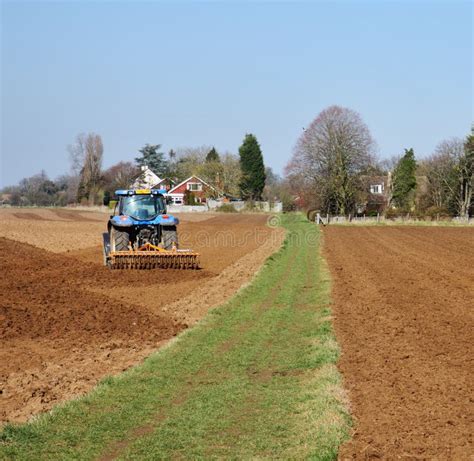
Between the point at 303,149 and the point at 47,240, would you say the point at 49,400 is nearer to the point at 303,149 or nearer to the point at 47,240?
the point at 47,240

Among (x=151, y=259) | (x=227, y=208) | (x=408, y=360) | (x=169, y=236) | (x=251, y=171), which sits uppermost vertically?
(x=251, y=171)

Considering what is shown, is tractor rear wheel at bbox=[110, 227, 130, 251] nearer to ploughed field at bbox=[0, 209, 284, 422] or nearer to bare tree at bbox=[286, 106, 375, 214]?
ploughed field at bbox=[0, 209, 284, 422]

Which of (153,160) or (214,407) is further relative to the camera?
(153,160)

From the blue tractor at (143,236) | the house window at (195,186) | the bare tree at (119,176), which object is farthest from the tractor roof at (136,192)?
the house window at (195,186)

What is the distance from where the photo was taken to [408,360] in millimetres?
9750

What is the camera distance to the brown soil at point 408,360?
6.46 metres

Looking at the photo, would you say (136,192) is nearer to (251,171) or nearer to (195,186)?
(195,186)

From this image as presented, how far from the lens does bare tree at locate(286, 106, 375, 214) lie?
232 feet

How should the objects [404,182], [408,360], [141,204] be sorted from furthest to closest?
[404,182]
[141,204]
[408,360]

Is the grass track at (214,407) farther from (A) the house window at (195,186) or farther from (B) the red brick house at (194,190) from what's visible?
(A) the house window at (195,186)

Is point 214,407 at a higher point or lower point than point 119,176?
lower

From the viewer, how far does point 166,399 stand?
8.48 metres

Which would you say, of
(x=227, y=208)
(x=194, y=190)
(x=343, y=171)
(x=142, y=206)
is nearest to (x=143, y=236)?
(x=142, y=206)

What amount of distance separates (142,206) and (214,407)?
1628 centimetres
